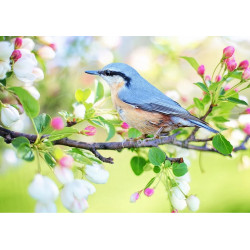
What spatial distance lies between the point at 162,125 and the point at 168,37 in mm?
334

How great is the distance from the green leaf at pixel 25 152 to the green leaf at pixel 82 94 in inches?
6.8

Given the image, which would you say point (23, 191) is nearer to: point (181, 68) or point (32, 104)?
point (32, 104)

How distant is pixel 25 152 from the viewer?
1.71ft

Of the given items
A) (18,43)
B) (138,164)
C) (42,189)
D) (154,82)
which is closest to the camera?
(42,189)

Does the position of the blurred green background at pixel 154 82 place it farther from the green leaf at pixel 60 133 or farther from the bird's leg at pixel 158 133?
the green leaf at pixel 60 133

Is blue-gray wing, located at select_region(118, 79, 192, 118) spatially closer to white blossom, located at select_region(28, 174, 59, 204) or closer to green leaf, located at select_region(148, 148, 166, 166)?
green leaf, located at select_region(148, 148, 166, 166)

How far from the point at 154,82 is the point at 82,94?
1.19 feet

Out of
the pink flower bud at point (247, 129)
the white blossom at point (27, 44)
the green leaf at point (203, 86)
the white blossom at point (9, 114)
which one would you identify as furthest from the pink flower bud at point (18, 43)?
the pink flower bud at point (247, 129)

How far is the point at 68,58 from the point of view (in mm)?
995

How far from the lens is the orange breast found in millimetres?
724

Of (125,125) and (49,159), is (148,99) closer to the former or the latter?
(125,125)

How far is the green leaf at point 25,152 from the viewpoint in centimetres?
52

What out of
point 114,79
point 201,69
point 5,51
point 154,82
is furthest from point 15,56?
point 154,82
